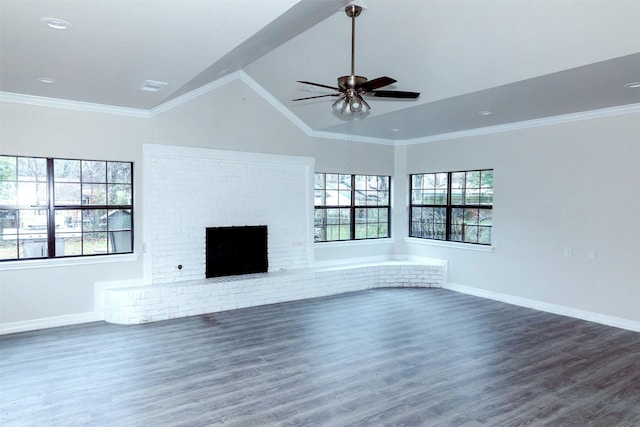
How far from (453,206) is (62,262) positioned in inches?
249

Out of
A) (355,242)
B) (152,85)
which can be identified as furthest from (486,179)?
(152,85)

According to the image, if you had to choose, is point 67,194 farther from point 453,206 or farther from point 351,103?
point 453,206

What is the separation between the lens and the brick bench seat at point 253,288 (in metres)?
5.38

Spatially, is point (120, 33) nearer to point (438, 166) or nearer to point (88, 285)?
point (88, 285)

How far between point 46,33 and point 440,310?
5650mm

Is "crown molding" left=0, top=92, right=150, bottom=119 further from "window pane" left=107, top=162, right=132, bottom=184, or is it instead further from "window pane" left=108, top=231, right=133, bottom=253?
"window pane" left=108, top=231, right=133, bottom=253

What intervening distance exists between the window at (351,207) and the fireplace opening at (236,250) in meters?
1.25

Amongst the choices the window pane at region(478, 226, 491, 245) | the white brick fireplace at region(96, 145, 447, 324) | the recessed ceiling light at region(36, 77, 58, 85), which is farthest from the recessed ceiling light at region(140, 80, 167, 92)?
the window pane at region(478, 226, 491, 245)

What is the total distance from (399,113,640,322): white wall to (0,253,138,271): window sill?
5599 mm

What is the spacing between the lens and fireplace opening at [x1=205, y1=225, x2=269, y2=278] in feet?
20.6

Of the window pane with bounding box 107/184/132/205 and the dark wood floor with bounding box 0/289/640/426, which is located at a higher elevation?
the window pane with bounding box 107/184/132/205

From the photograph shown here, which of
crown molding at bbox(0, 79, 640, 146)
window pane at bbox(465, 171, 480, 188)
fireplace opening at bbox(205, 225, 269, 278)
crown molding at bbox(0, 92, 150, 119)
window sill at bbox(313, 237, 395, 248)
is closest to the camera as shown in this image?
crown molding at bbox(0, 92, 150, 119)

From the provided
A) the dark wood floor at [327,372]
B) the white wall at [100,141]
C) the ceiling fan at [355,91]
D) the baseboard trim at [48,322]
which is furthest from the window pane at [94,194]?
the ceiling fan at [355,91]

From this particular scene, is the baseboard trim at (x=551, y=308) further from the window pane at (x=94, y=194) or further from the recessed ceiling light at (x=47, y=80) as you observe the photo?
the recessed ceiling light at (x=47, y=80)
